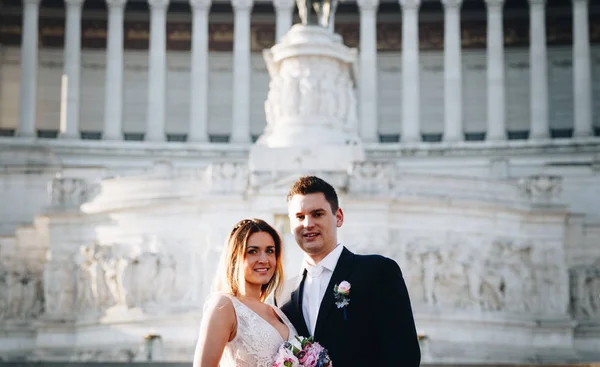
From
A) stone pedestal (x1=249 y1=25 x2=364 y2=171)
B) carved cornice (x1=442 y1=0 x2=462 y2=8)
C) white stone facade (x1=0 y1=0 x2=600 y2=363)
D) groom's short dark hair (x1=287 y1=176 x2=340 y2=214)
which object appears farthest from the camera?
carved cornice (x1=442 y1=0 x2=462 y2=8)

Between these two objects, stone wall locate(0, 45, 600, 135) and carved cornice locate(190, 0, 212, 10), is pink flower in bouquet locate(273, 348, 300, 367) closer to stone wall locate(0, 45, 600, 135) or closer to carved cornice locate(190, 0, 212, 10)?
carved cornice locate(190, 0, 212, 10)

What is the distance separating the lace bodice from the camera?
8883 millimetres

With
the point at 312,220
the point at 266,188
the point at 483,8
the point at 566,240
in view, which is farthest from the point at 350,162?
the point at 483,8

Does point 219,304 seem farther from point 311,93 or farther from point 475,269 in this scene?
point 311,93

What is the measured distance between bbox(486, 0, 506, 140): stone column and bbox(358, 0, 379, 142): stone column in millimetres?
5850

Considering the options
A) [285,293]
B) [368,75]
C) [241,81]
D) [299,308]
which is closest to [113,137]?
[241,81]

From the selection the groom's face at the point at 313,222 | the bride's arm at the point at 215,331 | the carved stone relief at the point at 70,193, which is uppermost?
the carved stone relief at the point at 70,193

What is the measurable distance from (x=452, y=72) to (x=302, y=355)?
185 ft

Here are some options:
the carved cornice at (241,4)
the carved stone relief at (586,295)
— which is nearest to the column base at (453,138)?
the carved cornice at (241,4)

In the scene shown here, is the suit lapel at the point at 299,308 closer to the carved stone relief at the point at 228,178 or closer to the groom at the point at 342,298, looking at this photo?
the groom at the point at 342,298

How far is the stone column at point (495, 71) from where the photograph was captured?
63.9 metres

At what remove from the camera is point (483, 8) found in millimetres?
67562

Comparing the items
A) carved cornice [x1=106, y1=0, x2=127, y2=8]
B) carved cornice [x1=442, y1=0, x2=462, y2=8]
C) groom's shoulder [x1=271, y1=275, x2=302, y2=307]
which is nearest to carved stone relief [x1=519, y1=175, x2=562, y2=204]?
groom's shoulder [x1=271, y1=275, x2=302, y2=307]

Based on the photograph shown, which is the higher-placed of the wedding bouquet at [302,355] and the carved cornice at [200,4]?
the carved cornice at [200,4]
